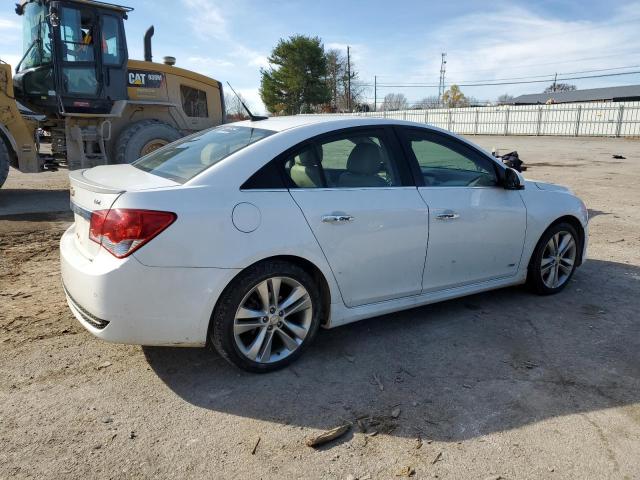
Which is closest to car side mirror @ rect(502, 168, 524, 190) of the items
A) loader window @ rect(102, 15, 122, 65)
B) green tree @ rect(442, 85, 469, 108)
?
loader window @ rect(102, 15, 122, 65)

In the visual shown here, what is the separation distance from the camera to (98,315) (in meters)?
2.90

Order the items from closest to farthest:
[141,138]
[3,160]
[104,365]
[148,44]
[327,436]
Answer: [327,436]
[104,365]
[3,160]
[141,138]
[148,44]

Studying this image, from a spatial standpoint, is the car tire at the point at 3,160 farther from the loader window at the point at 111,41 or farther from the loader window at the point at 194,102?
the loader window at the point at 194,102

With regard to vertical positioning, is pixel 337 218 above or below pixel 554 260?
above

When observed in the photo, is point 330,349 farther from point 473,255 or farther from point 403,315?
point 473,255

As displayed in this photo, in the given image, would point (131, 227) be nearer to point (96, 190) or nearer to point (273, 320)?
point (96, 190)

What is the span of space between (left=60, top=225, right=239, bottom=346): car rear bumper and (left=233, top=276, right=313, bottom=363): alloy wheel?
24 cm

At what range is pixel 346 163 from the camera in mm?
3834

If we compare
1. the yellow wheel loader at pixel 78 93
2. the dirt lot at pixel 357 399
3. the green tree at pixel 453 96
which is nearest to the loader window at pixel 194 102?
the yellow wheel loader at pixel 78 93

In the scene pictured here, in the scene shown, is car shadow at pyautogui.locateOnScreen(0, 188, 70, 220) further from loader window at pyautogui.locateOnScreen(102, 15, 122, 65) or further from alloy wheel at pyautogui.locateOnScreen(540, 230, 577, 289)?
alloy wheel at pyautogui.locateOnScreen(540, 230, 577, 289)

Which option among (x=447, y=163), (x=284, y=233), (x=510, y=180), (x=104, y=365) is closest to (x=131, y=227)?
(x=284, y=233)

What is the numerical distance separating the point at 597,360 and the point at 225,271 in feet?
8.53

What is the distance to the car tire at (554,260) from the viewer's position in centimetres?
463

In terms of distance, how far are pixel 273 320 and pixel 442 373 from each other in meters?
1.15
